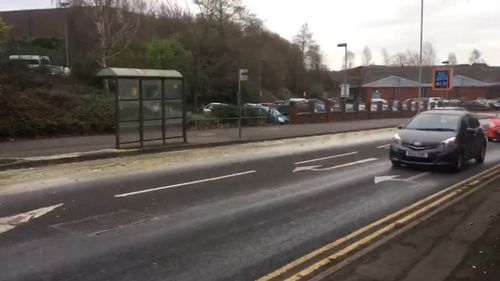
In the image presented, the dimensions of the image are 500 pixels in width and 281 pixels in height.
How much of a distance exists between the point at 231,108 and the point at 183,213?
73.2 ft

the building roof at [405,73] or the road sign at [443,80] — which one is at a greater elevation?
the building roof at [405,73]

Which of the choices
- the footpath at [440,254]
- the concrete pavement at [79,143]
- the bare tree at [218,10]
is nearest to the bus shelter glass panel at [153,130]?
the concrete pavement at [79,143]

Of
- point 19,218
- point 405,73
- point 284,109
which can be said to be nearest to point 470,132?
point 19,218

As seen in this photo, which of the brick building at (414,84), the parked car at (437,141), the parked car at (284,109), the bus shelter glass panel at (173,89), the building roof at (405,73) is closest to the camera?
the parked car at (437,141)

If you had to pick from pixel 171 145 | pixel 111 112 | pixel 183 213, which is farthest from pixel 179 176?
pixel 111 112

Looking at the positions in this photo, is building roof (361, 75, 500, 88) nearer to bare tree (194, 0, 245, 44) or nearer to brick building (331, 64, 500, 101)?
brick building (331, 64, 500, 101)

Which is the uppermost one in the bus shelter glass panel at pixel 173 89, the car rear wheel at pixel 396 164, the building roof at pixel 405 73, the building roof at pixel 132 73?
the building roof at pixel 405 73

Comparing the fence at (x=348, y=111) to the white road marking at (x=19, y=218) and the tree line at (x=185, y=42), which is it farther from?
the white road marking at (x=19, y=218)

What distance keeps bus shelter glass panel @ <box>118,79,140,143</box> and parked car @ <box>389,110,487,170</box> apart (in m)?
8.11

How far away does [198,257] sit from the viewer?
6.25m

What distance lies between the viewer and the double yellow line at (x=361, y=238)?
5.65 meters

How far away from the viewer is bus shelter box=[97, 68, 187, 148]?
1747cm

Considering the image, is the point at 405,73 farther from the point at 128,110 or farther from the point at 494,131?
the point at 128,110

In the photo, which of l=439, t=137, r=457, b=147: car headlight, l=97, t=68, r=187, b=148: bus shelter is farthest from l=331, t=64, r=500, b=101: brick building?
l=439, t=137, r=457, b=147: car headlight
